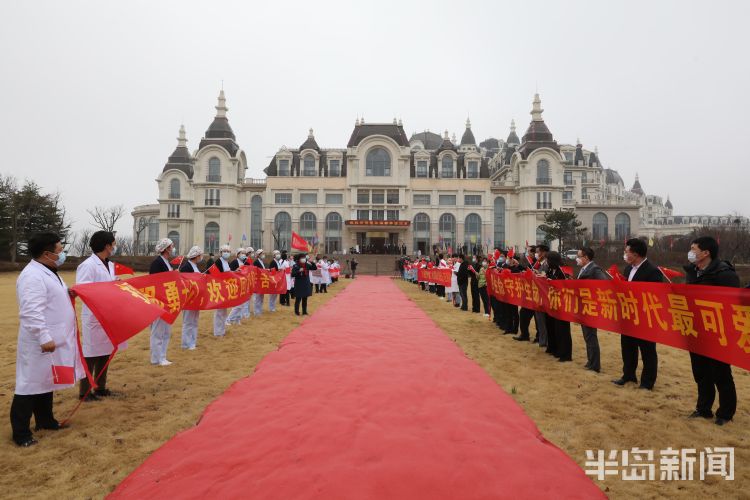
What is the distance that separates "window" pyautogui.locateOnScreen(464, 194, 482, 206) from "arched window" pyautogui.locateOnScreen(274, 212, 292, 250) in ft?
73.0

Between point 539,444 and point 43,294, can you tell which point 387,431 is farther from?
point 43,294

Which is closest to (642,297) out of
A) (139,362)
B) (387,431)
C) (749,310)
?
(749,310)

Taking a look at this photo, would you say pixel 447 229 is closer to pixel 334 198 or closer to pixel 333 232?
pixel 333 232

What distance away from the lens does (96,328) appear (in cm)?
491

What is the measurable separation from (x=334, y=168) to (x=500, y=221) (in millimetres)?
22276

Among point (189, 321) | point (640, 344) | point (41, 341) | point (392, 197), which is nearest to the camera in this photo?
point (41, 341)

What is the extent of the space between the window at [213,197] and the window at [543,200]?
39.5 m

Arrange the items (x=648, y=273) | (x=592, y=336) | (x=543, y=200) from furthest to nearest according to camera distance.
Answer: (x=543, y=200) < (x=592, y=336) < (x=648, y=273)

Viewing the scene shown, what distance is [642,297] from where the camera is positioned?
5.26 m

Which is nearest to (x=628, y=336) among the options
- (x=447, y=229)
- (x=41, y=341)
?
(x=41, y=341)

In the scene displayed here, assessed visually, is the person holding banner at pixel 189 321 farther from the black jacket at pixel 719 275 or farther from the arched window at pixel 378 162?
the arched window at pixel 378 162

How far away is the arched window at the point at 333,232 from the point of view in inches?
2008

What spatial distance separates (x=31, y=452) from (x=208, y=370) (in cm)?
266

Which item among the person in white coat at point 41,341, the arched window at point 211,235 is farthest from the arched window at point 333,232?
the person in white coat at point 41,341
